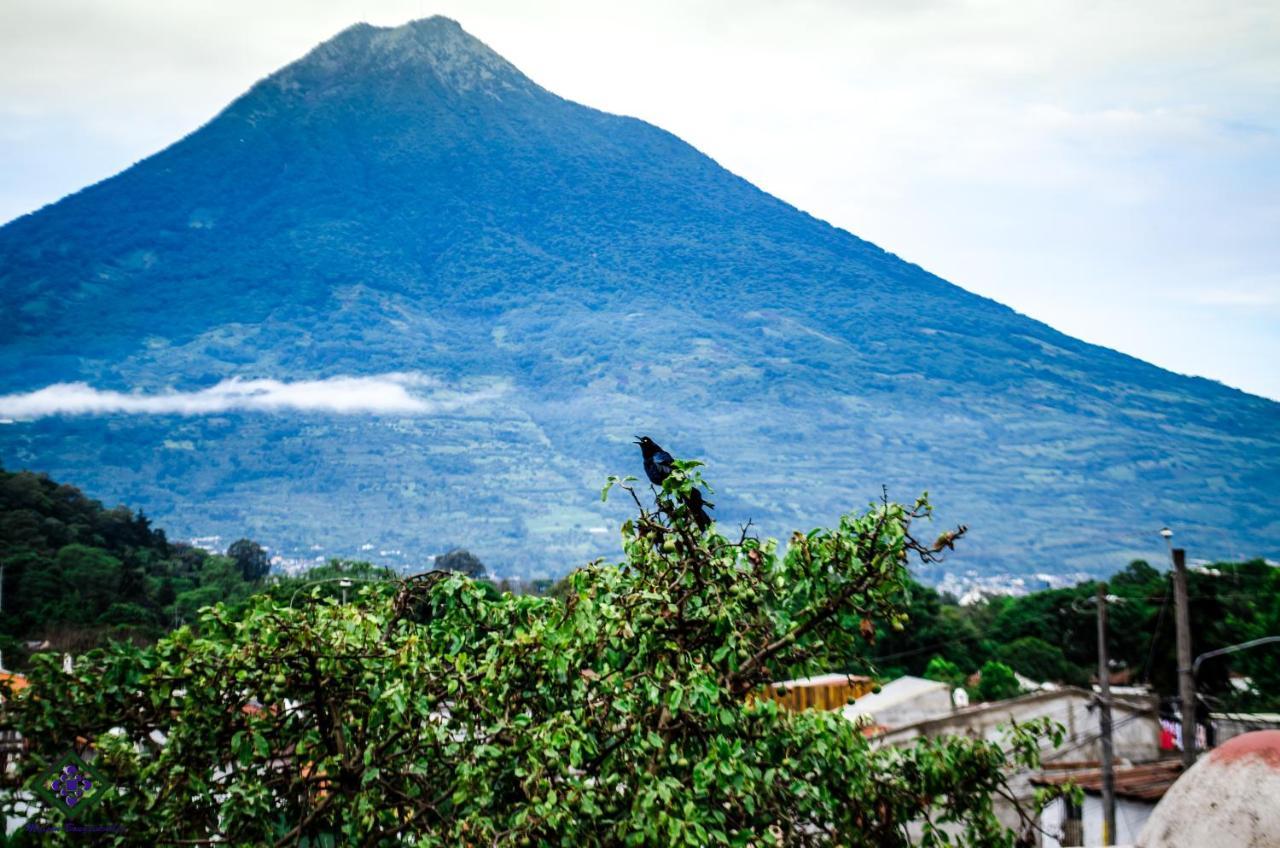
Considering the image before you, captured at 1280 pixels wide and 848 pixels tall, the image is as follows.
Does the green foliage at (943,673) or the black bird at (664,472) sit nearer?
the black bird at (664,472)

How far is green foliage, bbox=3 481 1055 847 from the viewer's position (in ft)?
14.5

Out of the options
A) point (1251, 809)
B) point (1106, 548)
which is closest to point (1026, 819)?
point (1251, 809)

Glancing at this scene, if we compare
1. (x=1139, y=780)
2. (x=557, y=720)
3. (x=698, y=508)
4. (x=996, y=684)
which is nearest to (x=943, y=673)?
(x=996, y=684)

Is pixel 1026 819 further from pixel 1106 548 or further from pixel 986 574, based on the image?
pixel 1106 548

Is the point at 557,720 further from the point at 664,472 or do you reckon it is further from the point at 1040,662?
the point at 1040,662

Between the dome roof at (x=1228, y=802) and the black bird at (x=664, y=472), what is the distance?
206cm

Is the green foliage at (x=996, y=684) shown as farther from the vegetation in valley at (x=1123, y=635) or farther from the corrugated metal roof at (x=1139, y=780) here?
the corrugated metal roof at (x=1139, y=780)

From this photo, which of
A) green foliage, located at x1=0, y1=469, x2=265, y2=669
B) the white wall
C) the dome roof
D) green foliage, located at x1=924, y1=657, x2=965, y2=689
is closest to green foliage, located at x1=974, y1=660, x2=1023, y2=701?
green foliage, located at x1=924, y1=657, x2=965, y2=689

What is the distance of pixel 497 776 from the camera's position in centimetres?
459

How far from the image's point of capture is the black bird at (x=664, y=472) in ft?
16.4

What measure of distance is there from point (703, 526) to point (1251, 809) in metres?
2.31

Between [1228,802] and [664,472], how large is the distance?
2609 millimetres

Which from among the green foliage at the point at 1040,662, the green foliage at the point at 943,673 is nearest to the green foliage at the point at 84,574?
the green foliage at the point at 943,673

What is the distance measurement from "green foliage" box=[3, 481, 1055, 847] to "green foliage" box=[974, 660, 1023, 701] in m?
29.1
